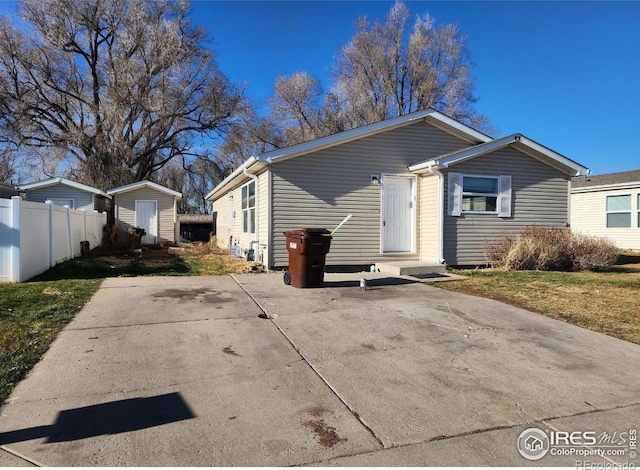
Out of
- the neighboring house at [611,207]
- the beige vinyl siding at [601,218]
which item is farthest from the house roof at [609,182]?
the beige vinyl siding at [601,218]

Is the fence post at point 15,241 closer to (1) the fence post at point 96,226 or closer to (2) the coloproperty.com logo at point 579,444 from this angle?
(1) the fence post at point 96,226

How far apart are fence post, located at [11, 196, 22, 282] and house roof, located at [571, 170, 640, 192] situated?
65.7 feet

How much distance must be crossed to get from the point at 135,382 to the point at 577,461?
3.43 metres

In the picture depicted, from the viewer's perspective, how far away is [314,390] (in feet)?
12.1

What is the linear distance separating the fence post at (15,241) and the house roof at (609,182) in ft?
65.7

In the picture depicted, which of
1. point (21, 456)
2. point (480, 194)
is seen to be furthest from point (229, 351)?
point (480, 194)

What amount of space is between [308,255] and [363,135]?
14.7 feet

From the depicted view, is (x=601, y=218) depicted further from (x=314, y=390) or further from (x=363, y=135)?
(x=314, y=390)

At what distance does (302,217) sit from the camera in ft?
36.3

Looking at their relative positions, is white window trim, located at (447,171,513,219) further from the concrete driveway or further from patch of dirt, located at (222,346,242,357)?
patch of dirt, located at (222,346,242,357)

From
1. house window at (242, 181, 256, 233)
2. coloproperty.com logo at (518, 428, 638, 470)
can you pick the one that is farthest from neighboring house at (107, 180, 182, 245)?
coloproperty.com logo at (518, 428, 638, 470)

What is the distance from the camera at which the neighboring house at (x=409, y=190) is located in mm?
11016

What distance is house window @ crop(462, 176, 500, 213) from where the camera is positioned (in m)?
11.7

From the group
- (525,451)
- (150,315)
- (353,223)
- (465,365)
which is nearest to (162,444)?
(525,451)
